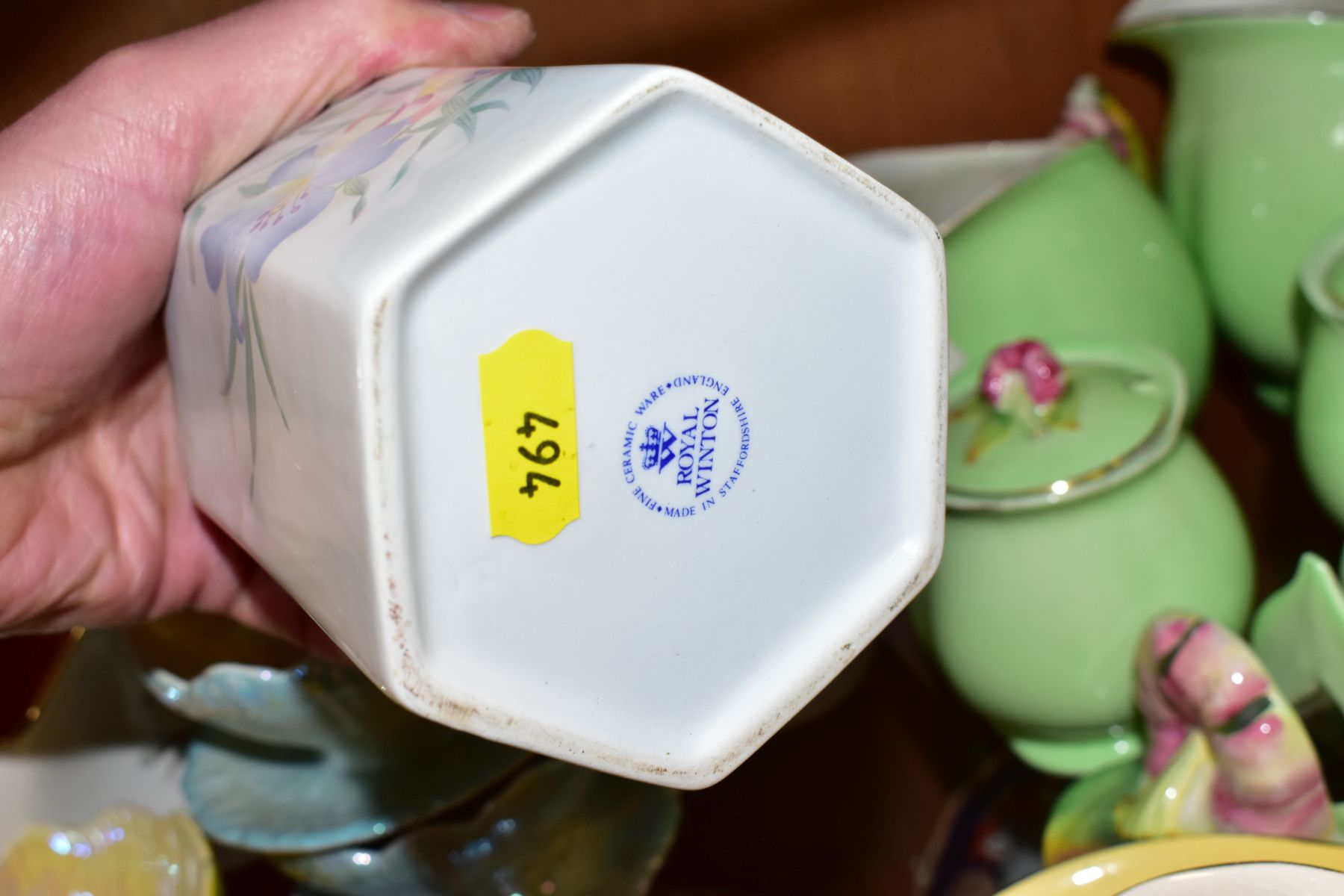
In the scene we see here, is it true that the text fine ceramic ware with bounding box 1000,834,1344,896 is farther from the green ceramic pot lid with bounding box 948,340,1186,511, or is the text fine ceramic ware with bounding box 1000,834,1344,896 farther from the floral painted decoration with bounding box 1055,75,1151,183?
the floral painted decoration with bounding box 1055,75,1151,183

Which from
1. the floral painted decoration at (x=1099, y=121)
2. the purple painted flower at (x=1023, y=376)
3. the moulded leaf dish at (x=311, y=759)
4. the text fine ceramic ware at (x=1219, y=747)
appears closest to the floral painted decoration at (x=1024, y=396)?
the purple painted flower at (x=1023, y=376)

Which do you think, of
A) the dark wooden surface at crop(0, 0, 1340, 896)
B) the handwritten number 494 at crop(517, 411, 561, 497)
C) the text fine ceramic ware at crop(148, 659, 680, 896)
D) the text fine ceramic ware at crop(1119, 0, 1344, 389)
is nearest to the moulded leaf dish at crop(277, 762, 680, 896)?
the text fine ceramic ware at crop(148, 659, 680, 896)

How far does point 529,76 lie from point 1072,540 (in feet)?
1.24

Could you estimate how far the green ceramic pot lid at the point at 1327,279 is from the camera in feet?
1.98

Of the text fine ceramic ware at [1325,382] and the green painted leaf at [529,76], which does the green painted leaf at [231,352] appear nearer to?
the green painted leaf at [529,76]

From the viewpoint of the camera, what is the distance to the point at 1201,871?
1.50 ft

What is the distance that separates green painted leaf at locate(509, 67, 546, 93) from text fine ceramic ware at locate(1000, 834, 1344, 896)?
358 millimetres

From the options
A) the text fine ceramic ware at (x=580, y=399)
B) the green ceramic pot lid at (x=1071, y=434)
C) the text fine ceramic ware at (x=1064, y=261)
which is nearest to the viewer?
the text fine ceramic ware at (x=580, y=399)

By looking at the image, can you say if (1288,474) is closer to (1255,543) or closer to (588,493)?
(1255,543)

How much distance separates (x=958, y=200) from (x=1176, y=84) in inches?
7.6

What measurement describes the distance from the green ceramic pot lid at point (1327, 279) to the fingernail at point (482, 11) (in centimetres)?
43

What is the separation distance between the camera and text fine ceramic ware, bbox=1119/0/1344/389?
69cm

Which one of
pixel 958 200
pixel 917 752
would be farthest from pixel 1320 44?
pixel 917 752

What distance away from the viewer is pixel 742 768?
0.82 m
